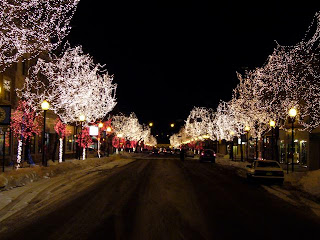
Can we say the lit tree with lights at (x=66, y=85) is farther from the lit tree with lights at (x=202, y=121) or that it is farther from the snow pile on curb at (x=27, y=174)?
the lit tree with lights at (x=202, y=121)

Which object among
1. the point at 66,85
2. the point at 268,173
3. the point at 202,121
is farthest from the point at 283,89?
the point at 202,121

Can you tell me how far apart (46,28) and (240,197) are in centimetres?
1494

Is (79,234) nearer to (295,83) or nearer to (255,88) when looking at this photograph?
(295,83)

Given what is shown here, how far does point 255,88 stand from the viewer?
1597 inches

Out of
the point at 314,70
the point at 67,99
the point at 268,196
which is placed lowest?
the point at 268,196

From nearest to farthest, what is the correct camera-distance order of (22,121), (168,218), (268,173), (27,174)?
1. (168,218)
2. (27,174)
3. (268,173)
4. (22,121)

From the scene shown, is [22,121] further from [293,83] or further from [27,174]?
[293,83]

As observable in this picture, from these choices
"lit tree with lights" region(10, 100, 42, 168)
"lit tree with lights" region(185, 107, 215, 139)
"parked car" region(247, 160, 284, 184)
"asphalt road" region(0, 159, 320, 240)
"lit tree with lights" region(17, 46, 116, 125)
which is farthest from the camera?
"lit tree with lights" region(185, 107, 215, 139)

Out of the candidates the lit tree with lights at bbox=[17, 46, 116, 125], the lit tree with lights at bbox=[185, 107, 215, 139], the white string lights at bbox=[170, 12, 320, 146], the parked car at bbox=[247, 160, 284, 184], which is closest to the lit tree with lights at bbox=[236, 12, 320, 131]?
the white string lights at bbox=[170, 12, 320, 146]

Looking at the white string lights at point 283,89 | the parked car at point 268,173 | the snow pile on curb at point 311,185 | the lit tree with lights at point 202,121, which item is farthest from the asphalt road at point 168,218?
the lit tree with lights at point 202,121

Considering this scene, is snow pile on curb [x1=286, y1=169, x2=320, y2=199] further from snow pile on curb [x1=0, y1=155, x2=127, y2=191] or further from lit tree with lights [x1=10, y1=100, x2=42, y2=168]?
lit tree with lights [x1=10, y1=100, x2=42, y2=168]

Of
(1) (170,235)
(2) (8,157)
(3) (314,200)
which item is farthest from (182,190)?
(2) (8,157)

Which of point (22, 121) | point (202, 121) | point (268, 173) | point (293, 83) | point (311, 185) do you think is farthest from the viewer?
point (202, 121)

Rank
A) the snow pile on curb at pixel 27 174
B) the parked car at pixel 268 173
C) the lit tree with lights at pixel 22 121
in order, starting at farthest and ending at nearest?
A: the lit tree with lights at pixel 22 121 → the parked car at pixel 268 173 → the snow pile on curb at pixel 27 174
